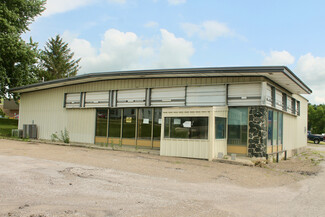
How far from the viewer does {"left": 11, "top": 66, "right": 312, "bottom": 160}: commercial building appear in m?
13.5

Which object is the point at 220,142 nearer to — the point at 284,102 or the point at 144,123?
the point at 144,123

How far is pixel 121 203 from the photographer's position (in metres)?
6.26

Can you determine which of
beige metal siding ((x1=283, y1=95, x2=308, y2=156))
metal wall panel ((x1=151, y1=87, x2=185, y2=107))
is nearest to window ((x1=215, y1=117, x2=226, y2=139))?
metal wall panel ((x1=151, y1=87, x2=185, y2=107))

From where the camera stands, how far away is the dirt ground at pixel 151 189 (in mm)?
5914

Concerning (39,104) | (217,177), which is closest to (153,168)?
(217,177)

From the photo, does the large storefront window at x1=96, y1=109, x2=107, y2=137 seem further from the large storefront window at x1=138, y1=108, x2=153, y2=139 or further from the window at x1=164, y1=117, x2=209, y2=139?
the window at x1=164, y1=117, x2=209, y2=139

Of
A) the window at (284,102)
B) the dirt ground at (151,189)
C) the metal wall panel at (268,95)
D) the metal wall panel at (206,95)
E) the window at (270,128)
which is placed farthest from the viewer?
the window at (284,102)

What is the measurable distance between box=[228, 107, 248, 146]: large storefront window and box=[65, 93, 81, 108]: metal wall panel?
34.9ft

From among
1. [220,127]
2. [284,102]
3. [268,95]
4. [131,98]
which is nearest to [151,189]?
[220,127]

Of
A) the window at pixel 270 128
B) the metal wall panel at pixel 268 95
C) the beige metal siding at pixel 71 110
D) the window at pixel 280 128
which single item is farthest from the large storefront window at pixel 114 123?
the window at pixel 280 128

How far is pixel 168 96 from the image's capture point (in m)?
16.1

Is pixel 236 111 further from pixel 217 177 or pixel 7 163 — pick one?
pixel 7 163

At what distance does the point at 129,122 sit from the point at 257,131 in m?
7.47

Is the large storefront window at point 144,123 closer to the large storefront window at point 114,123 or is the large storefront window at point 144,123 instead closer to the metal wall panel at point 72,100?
the large storefront window at point 114,123
